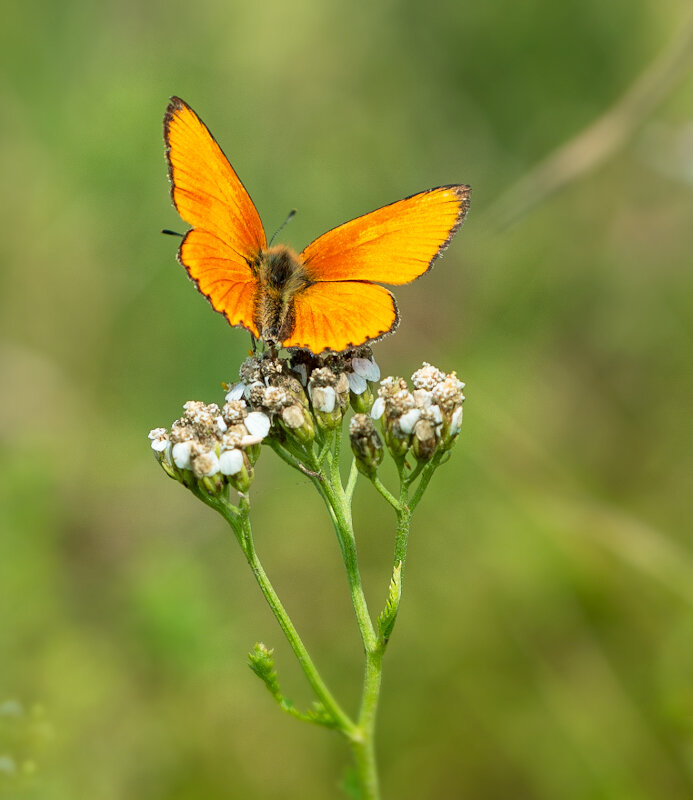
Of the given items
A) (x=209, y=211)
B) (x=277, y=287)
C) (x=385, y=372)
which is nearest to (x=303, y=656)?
(x=277, y=287)

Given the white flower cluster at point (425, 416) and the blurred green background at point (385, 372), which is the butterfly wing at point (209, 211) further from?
the blurred green background at point (385, 372)

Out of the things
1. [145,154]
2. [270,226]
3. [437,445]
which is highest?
[145,154]

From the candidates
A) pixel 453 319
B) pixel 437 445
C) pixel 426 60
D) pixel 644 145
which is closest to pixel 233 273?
pixel 437 445

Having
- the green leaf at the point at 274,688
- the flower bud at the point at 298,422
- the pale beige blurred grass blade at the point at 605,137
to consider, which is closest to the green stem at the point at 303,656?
the green leaf at the point at 274,688

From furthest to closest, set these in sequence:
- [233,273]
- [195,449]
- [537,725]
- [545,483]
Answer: [545,483] < [537,725] < [233,273] < [195,449]

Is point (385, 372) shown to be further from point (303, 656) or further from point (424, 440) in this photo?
point (303, 656)

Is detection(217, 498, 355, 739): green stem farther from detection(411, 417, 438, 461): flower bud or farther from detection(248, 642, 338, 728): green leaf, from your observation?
detection(411, 417, 438, 461): flower bud

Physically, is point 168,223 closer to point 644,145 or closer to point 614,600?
point 644,145
